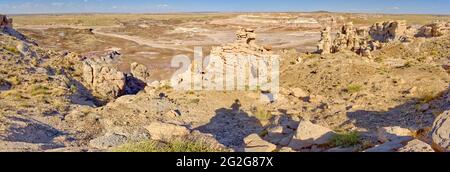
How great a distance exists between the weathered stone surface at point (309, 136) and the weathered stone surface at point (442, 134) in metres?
1.63

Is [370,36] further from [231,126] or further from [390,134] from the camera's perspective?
[390,134]

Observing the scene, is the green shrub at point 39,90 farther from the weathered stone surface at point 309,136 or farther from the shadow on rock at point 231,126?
the weathered stone surface at point 309,136

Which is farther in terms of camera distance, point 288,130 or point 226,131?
point 226,131

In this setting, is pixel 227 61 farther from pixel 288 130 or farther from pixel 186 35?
pixel 186 35

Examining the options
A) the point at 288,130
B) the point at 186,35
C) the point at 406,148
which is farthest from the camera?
the point at 186,35

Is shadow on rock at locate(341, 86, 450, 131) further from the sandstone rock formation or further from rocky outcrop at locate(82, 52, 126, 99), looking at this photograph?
rocky outcrop at locate(82, 52, 126, 99)

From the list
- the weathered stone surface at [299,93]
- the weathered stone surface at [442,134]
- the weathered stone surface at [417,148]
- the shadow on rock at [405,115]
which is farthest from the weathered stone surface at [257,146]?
the weathered stone surface at [299,93]

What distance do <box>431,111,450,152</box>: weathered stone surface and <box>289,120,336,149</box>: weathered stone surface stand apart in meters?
1.63

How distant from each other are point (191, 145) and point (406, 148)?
9.09ft

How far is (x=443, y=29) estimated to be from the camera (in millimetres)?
28047

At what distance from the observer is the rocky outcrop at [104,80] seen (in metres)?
20.2

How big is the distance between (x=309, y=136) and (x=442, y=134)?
6.90 ft

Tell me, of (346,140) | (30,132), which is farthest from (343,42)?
(346,140)

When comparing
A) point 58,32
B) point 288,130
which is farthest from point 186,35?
point 288,130
